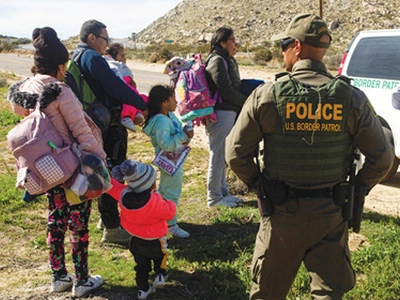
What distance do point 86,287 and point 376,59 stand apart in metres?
5.19

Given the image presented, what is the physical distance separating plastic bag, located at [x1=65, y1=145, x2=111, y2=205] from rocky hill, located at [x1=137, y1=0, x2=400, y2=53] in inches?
1719

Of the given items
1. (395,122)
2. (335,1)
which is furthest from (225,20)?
(395,122)

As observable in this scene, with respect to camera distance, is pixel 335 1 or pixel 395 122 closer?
pixel 395 122

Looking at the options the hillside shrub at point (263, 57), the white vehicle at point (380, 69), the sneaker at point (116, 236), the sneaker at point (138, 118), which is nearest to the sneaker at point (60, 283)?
the sneaker at point (116, 236)

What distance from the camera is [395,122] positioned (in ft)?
20.7

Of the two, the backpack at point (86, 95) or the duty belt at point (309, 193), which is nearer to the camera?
the duty belt at point (309, 193)

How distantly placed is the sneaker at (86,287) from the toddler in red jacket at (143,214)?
377mm

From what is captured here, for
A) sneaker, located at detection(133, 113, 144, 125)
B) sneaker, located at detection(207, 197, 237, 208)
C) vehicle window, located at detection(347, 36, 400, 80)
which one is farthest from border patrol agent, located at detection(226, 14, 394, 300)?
vehicle window, located at detection(347, 36, 400, 80)

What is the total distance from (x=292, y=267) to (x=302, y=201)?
0.42 metres

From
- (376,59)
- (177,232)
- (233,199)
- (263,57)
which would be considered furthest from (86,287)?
(263,57)

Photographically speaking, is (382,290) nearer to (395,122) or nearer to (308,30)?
(308,30)

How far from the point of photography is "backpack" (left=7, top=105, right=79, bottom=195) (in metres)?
3.12

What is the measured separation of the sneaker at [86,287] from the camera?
3.65 metres

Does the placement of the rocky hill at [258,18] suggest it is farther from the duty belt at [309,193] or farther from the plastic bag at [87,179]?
the duty belt at [309,193]
